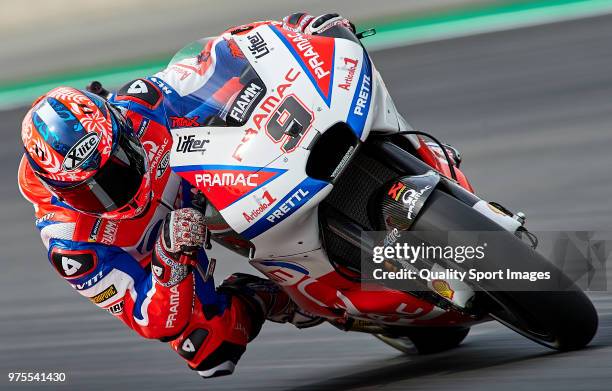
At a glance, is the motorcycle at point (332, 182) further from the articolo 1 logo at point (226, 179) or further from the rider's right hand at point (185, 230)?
the rider's right hand at point (185, 230)

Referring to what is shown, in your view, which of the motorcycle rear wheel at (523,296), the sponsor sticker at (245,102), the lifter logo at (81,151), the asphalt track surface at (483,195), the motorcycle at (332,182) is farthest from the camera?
the asphalt track surface at (483,195)

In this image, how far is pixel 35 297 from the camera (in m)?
6.65

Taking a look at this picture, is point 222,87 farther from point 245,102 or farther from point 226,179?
point 226,179

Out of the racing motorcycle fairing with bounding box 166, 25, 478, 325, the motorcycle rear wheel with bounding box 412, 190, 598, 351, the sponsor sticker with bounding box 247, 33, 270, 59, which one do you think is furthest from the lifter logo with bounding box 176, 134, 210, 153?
the motorcycle rear wheel with bounding box 412, 190, 598, 351

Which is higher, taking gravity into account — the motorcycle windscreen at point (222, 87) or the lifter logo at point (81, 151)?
the motorcycle windscreen at point (222, 87)

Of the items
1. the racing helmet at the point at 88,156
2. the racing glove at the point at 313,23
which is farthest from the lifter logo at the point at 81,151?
the racing glove at the point at 313,23

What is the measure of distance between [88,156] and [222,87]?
1.73 ft

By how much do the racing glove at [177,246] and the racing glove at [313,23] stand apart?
81 centimetres

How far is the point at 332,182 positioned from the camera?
3438mm

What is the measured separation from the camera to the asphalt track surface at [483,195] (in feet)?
14.1

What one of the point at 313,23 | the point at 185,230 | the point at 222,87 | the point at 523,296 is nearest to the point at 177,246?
the point at 185,230

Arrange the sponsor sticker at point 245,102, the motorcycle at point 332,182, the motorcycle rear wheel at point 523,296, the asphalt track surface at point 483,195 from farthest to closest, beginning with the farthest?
the asphalt track surface at point 483,195
the sponsor sticker at point 245,102
the motorcycle at point 332,182
the motorcycle rear wheel at point 523,296

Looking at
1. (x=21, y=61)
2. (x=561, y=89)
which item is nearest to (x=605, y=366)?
(x=561, y=89)

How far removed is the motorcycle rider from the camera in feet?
12.4
